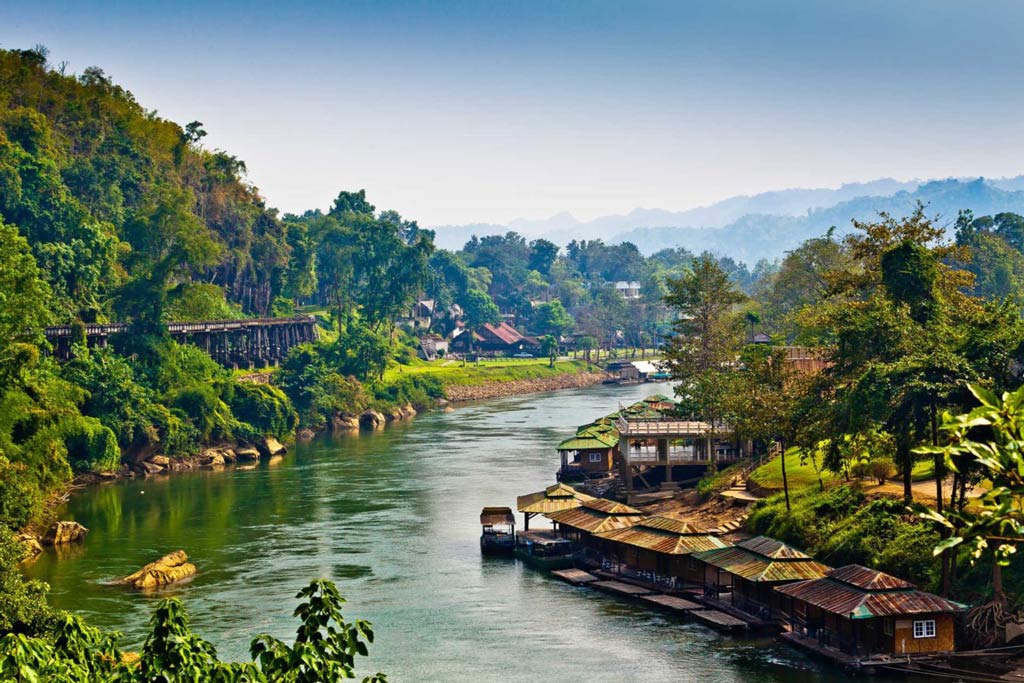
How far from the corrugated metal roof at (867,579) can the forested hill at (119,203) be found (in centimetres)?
7527

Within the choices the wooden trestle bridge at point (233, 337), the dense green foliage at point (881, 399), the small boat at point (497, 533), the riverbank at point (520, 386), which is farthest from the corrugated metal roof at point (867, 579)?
the riverbank at point (520, 386)

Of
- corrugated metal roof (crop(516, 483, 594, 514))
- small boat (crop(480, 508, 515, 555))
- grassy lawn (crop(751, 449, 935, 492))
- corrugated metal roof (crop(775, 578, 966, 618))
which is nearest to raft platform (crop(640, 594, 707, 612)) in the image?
corrugated metal roof (crop(775, 578, 966, 618))

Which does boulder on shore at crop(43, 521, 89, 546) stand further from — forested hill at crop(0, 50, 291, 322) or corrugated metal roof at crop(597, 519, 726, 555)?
forested hill at crop(0, 50, 291, 322)

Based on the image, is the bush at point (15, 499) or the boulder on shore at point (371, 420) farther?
the boulder on shore at point (371, 420)

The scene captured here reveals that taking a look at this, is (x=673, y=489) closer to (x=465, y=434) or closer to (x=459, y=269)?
(x=465, y=434)

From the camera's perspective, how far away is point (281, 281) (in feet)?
494

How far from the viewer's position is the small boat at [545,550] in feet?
188

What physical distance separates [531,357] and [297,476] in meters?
98.0

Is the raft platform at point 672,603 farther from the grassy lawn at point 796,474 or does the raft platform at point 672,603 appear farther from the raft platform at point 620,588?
the grassy lawn at point 796,474

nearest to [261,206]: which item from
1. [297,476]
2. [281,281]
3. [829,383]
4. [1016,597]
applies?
[281,281]

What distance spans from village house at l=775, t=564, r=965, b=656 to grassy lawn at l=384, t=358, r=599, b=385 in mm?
96991

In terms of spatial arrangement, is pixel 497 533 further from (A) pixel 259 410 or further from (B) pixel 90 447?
(A) pixel 259 410

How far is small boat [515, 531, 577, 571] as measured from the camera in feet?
188

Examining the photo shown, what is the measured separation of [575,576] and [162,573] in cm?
1835
